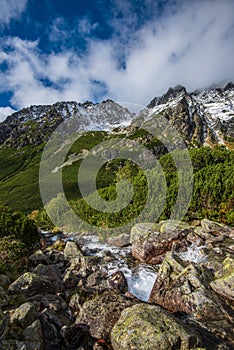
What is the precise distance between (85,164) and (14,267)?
163 metres

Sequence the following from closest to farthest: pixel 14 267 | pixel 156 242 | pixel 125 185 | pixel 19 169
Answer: pixel 14 267 < pixel 156 242 < pixel 125 185 < pixel 19 169

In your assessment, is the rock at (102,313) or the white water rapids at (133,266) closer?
the rock at (102,313)

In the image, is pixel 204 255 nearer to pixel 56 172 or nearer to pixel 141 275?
pixel 141 275

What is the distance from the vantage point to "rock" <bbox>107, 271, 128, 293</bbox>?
1482 centimetres

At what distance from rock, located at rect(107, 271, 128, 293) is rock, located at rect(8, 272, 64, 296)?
3.17 meters

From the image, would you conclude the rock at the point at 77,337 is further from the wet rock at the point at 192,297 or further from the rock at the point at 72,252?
the rock at the point at 72,252

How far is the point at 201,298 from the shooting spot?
11039mm

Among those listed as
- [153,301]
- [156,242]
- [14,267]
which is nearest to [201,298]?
[153,301]


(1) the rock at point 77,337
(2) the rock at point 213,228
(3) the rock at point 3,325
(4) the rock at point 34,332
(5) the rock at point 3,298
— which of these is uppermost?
(2) the rock at point 213,228

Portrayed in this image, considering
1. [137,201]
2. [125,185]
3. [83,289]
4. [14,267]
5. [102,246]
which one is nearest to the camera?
[83,289]

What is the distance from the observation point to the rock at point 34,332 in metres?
8.16

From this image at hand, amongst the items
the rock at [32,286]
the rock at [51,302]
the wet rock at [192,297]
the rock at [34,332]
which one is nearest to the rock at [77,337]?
the rock at [34,332]

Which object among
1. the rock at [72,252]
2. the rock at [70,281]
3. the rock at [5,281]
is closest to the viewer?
the rock at [5,281]

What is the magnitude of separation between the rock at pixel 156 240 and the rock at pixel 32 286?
7.88m
